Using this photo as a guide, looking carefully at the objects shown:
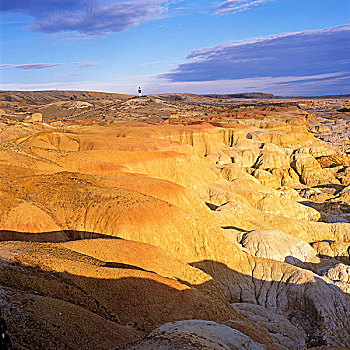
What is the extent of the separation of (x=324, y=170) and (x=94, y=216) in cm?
5281

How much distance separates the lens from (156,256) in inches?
764

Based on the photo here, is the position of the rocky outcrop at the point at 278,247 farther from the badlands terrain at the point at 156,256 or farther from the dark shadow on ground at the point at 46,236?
the dark shadow on ground at the point at 46,236

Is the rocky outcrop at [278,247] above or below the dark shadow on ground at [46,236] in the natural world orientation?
below

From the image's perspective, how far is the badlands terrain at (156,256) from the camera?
41.1ft

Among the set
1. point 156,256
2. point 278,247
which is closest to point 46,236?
point 156,256

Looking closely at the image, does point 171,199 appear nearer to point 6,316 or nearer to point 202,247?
point 202,247

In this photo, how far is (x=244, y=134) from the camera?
80.8m

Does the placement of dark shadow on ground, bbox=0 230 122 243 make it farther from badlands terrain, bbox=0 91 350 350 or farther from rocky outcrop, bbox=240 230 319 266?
rocky outcrop, bbox=240 230 319 266

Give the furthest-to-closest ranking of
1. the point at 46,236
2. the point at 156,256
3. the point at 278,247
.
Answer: the point at 278,247
the point at 46,236
the point at 156,256

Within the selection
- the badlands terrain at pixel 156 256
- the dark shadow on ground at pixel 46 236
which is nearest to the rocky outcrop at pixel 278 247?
the badlands terrain at pixel 156 256

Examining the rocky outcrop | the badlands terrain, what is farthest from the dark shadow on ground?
the rocky outcrop

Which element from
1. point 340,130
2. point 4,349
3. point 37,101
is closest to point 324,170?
point 340,130

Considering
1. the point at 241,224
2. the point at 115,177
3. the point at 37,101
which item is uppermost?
the point at 37,101

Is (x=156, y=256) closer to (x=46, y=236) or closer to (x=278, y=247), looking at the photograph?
(x=46, y=236)
